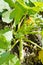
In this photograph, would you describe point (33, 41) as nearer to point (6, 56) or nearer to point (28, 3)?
point (28, 3)

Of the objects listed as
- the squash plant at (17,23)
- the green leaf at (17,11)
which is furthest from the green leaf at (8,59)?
the green leaf at (17,11)

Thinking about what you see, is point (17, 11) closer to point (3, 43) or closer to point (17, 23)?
point (17, 23)

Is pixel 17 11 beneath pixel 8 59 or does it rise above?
above

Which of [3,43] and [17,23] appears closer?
[3,43]

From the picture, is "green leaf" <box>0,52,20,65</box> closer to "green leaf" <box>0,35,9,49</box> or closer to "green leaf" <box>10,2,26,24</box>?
"green leaf" <box>0,35,9,49</box>

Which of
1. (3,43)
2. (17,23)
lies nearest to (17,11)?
(17,23)

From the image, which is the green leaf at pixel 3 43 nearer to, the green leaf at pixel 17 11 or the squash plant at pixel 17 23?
the squash plant at pixel 17 23

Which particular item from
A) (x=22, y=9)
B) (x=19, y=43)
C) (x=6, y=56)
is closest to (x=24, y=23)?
(x=19, y=43)

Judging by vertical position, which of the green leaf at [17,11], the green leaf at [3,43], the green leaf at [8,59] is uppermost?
the green leaf at [17,11]

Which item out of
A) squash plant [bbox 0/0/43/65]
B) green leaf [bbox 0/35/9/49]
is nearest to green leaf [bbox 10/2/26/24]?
squash plant [bbox 0/0/43/65]
